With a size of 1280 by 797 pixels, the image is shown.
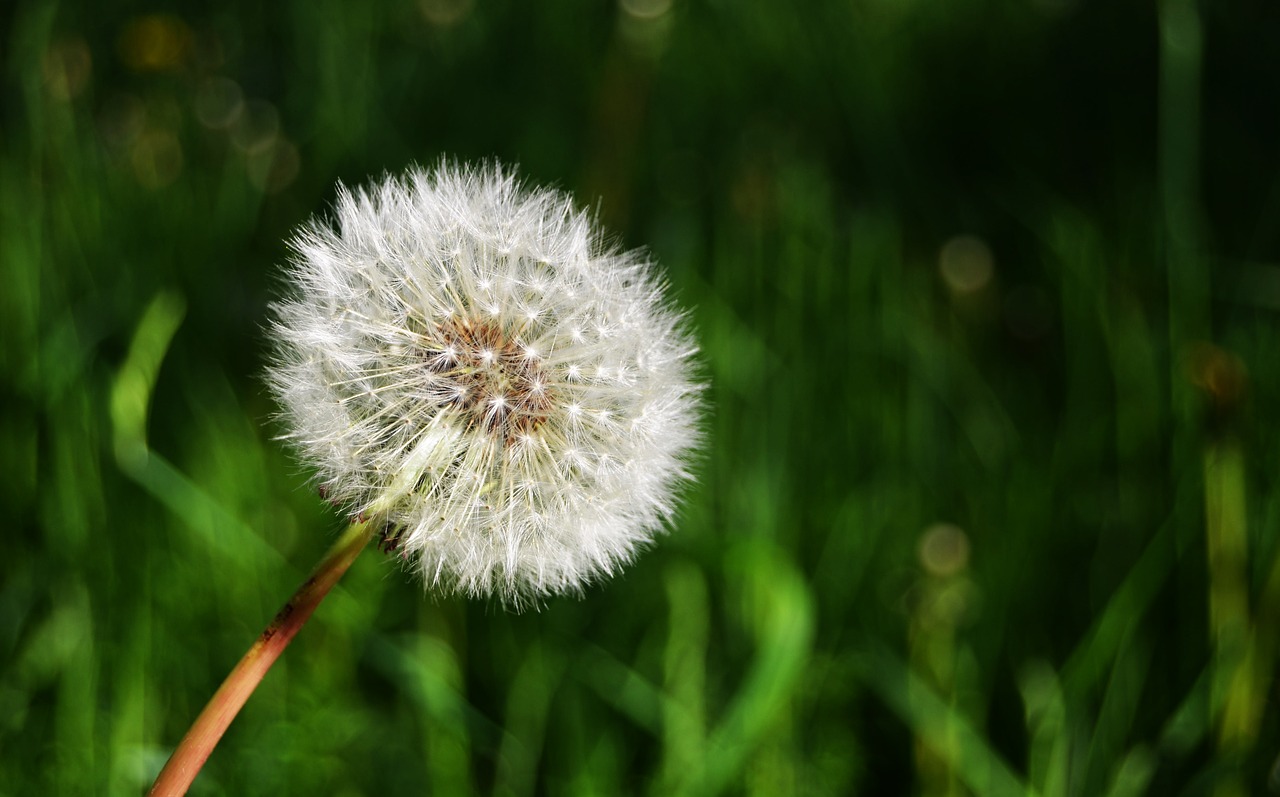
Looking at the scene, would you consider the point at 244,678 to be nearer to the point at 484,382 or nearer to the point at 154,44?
the point at 484,382

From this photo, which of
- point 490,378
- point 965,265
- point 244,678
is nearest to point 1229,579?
point 965,265

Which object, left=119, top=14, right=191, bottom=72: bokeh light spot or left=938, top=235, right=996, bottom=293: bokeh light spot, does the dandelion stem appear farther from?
left=119, top=14, right=191, bottom=72: bokeh light spot

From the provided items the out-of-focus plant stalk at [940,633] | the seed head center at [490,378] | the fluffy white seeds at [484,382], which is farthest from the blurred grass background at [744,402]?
the seed head center at [490,378]

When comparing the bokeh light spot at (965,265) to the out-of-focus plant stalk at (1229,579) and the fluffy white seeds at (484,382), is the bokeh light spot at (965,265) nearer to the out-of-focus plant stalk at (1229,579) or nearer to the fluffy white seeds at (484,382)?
the out-of-focus plant stalk at (1229,579)

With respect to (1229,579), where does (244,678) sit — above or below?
below

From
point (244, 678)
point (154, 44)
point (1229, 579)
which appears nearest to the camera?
point (244, 678)

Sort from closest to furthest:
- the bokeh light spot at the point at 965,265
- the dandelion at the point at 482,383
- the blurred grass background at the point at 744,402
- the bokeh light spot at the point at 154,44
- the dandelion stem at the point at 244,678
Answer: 1. the dandelion stem at the point at 244,678
2. the dandelion at the point at 482,383
3. the blurred grass background at the point at 744,402
4. the bokeh light spot at the point at 965,265
5. the bokeh light spot at the point at 154,44
